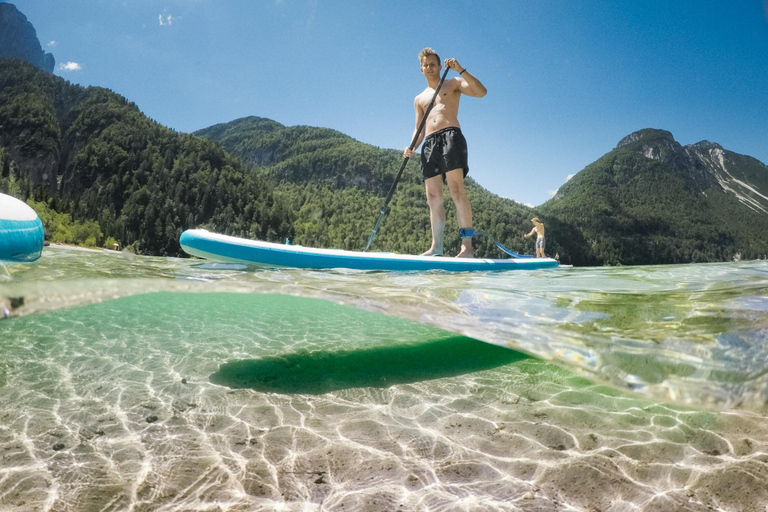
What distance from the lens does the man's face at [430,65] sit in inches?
263

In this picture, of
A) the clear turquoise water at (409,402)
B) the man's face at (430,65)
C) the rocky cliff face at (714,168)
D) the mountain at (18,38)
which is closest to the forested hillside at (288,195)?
the rocky cliff face at (714,168)

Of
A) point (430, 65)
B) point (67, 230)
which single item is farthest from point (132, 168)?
point (430, 65)

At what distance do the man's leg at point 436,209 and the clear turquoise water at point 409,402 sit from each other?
54.1 inches

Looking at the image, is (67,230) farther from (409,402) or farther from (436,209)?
(409,402)

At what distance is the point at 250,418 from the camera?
2.96 m

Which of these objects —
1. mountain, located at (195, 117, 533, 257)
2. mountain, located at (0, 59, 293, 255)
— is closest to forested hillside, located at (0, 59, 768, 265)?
mountain, located at (0, 59, 293, 255)

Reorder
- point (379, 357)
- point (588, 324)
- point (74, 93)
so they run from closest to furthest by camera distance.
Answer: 1. point (588, 324)
2. point (379, 357)
3. point (74, 93)

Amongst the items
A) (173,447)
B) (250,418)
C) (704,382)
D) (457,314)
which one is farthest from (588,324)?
(173,447)

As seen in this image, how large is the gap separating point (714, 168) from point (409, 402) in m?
243

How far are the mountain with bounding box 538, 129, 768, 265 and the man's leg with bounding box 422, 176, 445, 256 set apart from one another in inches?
3985

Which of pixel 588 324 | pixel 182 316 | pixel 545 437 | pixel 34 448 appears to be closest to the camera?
pixel 34 448

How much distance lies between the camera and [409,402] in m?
3.36

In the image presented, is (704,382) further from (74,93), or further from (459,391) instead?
(74,93)

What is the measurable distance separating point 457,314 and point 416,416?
1164 millimetres
